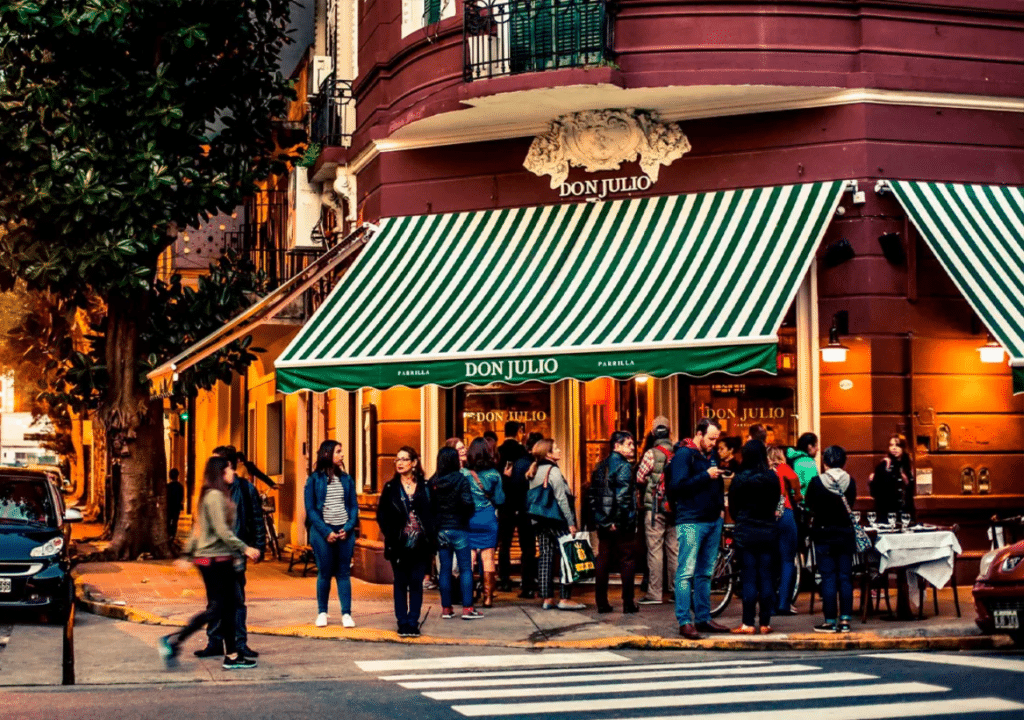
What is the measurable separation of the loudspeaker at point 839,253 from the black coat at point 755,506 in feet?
13.1

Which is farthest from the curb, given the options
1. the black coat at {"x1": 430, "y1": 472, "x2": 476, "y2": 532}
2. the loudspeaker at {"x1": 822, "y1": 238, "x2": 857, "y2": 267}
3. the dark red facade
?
the loudspeaker at {"x1": 822, "y1": 238, "x2": 857, "y2": 267}

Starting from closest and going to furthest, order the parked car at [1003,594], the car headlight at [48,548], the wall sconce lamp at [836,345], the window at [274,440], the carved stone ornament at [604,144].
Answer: the parked car at [1003,594]
the car headlight at [48,548]
the wall sconce lamp at [836,345]
the carved stone ornament at [604,144]
the window at [274,440]

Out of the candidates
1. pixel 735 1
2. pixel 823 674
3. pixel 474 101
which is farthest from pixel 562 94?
pixel 823 674

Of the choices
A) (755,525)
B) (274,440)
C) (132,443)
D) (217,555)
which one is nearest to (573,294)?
(755,525)

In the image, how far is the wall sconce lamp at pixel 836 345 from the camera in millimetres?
16594

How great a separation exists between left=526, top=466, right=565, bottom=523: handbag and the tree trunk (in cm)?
885

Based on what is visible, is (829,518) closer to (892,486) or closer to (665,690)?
(892,486)

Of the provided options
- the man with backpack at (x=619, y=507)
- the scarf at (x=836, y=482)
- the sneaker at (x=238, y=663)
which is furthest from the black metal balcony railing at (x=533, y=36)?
the sneaker at (x=238, y=663)

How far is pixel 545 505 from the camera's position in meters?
16.2

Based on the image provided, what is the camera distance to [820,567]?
1399cm

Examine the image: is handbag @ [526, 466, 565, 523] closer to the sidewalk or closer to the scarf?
the sidewalk

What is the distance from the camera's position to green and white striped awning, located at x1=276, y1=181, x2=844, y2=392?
15.6 m

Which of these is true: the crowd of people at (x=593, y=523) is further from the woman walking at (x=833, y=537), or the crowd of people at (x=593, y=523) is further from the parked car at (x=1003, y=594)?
the parked car at (x=1003, y=594)

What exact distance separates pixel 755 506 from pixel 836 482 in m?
0.79
